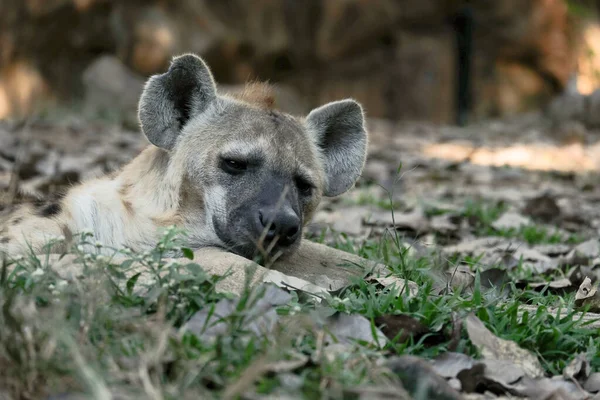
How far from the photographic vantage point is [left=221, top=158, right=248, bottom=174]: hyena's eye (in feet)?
11.9

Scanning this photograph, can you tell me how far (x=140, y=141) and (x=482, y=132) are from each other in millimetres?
6068

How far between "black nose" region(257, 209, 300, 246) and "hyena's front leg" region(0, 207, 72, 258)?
31.1 inches

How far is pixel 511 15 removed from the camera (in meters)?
15.0

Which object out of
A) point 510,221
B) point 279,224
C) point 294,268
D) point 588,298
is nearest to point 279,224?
point 279,224

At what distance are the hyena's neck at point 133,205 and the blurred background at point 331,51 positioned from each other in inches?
286

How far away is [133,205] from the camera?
3.65m

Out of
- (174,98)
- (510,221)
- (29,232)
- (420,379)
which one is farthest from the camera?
(510,221)

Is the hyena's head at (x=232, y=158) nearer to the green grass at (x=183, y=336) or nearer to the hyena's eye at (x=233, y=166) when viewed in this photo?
the hyena's eye at (x=233, y=166)

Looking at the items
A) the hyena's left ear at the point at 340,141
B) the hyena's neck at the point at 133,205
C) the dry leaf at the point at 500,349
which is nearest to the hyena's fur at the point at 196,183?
the hyena's neck at the point at 133,205

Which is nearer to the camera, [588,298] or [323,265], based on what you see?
[588,298]

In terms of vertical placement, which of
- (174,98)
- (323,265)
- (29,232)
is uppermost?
(174,98)

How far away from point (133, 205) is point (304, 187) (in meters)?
0.83

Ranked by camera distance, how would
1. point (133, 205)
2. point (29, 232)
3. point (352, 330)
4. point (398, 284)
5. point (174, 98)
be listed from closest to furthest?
1. point (352, 330)
2. point (398, 284)
3. point (29, 232)
4. point (133, 205)
5. point (174, 98)

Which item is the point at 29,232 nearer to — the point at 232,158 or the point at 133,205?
the point at 133,205
